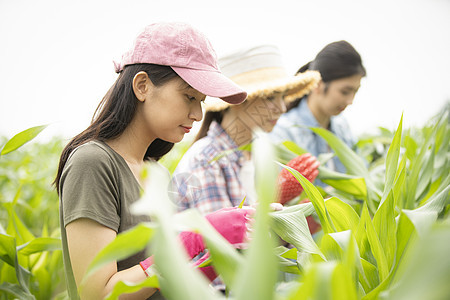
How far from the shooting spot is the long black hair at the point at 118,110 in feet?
2.64

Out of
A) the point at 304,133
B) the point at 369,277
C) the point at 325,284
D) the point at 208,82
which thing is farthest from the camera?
the point at 304,133

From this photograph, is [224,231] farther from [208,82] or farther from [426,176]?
[426,176]

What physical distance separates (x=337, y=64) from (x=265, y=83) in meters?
0.58

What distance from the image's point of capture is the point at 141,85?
2.68ft

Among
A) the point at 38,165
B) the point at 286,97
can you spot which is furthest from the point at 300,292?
the point at 38,165

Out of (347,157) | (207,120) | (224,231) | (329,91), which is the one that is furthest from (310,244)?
(329,91)

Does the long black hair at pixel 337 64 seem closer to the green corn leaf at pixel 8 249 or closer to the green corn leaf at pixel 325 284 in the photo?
the green corn leaf at pixel 8 249

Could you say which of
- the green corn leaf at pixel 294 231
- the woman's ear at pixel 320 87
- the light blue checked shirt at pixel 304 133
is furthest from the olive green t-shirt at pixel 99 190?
the woman's ear at pixel 320 87

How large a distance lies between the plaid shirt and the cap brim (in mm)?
342

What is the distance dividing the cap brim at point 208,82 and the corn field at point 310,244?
10.0 inches

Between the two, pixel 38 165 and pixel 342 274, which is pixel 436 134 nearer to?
pixel 342 274

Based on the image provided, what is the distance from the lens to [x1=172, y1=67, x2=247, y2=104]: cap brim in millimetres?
789

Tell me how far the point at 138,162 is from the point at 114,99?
0.14m

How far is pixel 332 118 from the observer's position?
1967 mm
